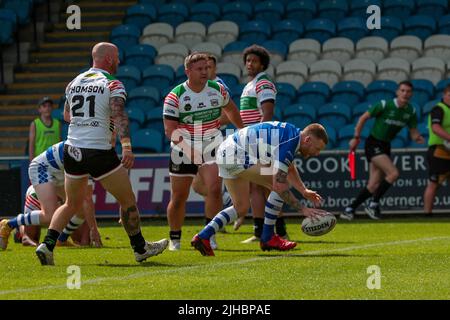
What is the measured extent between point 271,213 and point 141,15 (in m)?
15.0

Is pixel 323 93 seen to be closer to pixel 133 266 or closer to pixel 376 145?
pixel 376 145

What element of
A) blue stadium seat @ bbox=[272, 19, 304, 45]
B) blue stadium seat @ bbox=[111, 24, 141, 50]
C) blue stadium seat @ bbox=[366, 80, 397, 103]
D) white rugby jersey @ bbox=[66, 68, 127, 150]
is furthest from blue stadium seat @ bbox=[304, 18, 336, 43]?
white rugby jersey @ bbox=[66, 68, 127, 150]

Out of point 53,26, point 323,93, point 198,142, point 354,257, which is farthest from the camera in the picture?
point 53,26

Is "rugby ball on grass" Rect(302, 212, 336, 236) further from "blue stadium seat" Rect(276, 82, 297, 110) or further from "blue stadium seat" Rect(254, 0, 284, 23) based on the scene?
"blue stadium seat" Rect(254, 0, 284, 23)

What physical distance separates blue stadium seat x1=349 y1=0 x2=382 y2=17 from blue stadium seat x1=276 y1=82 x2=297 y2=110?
114 inches

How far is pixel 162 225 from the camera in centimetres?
1911

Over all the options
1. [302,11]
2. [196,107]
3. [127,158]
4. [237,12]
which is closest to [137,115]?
[237,12]

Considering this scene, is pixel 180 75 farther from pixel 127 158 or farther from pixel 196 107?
pixel 127 158

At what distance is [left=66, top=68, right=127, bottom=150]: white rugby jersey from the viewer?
36.4 feet

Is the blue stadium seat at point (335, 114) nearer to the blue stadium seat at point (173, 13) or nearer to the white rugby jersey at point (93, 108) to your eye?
the blue stadium seat at point (173, 13)

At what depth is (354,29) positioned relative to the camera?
2545 cm

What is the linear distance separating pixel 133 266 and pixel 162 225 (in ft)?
25.7

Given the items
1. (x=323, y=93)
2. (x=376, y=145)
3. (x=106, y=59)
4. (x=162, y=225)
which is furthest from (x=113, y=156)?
(x=323, y=93)

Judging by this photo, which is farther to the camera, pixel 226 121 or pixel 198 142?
pixel 226 121
